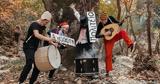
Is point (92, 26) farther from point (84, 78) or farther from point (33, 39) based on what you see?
point (33, 39)

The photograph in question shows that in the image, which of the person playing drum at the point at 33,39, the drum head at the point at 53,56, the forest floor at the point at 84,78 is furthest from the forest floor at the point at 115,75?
the person playing drum at the point at 33,39

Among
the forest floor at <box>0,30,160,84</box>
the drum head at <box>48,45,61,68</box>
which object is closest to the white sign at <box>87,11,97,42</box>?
the forest floor at <box>0,30,160,84</box>

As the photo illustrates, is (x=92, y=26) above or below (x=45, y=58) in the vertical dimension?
above

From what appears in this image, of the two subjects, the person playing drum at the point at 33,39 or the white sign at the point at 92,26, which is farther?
the white sign at the point at 92,26

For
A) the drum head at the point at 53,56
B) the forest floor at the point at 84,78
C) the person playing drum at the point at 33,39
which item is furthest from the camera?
the forest floor at the point at 84,78

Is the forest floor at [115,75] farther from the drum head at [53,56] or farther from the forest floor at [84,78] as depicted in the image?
the drum head at [53,56]

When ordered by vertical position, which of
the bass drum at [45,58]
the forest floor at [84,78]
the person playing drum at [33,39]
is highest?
the person playing drum at [33,39]

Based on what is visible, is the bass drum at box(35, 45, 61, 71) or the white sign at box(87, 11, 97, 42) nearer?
the bass drum at box(35, 45, 61, 71)

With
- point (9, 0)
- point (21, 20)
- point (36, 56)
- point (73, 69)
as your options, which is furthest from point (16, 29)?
point (36, 56)

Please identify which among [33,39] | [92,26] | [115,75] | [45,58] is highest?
[92,26]

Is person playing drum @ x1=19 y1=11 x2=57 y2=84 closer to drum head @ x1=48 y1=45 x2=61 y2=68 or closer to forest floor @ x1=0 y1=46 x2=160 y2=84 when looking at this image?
drum head @ x1=48 y1=45 x2=61 y2=68

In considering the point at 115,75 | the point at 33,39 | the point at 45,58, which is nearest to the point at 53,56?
the point at 45,58

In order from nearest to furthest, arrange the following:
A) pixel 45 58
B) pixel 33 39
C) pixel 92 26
A: 1. pixel 45 58
2. pixel 33 39
3. pixel 92 26

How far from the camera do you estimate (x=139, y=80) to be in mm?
9195
